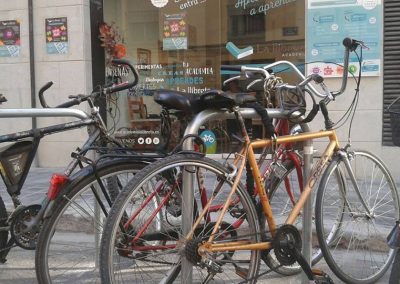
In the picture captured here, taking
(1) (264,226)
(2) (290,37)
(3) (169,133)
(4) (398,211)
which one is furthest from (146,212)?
(2) (290,37)

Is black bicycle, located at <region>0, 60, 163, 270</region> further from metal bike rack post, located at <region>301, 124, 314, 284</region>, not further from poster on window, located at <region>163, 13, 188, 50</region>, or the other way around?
poster on window, located at <region>163, 13, 188, 50</region>

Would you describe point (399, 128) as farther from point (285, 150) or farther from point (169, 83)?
point (169, 83)

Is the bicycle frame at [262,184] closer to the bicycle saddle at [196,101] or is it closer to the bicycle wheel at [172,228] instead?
the bicycle wheel at [172,228]

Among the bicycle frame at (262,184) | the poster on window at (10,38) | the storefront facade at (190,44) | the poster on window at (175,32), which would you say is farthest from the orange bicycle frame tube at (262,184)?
the poster on window at (10,38)

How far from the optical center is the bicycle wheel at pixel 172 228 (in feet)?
8.61

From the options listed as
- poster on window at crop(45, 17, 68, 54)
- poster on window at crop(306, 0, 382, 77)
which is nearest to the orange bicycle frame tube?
poster on window at crop(306, 0, 382, 77)

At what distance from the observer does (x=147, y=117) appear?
879cm

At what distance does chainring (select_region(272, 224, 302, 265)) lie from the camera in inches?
119

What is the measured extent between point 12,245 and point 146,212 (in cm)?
111

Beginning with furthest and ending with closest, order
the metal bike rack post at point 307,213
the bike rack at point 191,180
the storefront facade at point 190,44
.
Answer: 1. the storefront facade at point 190,44
2. the metal bike rack post at point 307,213
3. the bike rack at point 191,180

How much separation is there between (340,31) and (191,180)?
5.01 metres

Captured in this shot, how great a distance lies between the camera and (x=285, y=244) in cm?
303

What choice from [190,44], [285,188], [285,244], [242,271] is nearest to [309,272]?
[285,244]

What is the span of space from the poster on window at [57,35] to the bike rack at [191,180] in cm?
593
